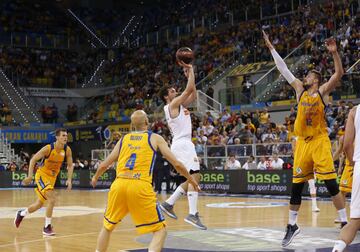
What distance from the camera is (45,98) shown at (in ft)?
146

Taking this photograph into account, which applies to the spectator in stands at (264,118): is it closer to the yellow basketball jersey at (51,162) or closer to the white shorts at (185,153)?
the yellow basketball jersey at (51,162)

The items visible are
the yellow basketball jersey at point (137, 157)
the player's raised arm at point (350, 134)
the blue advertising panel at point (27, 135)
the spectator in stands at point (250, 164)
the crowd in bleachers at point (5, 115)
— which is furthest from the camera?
the crowd in bleachers at point (5, 115)

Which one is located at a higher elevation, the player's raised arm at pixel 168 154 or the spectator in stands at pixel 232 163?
the player's raised arm at pixel 168 154

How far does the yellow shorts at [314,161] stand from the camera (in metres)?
10.1

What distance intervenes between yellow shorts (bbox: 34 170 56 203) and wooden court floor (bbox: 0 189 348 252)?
0.69 metres

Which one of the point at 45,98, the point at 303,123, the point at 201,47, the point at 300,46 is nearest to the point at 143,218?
the point at 303,123

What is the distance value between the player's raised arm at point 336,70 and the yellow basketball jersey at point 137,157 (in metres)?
2.63

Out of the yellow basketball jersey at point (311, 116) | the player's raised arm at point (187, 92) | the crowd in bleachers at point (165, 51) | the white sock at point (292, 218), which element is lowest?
the white sock at point (292, 218)

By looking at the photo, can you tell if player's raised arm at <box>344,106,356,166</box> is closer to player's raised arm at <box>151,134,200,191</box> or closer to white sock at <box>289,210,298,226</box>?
player's raised arm at <box>151,134,200,191</box>

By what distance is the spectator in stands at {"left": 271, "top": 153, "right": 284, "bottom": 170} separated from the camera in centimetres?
2250

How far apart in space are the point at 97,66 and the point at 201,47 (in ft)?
35.4

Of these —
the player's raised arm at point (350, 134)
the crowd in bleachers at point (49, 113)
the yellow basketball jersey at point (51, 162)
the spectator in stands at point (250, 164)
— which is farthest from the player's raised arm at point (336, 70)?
the crowd in bleachers at point (49, 113)

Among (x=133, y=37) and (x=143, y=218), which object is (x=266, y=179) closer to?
(x=143, y=218)

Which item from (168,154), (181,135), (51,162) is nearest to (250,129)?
(51,162)
